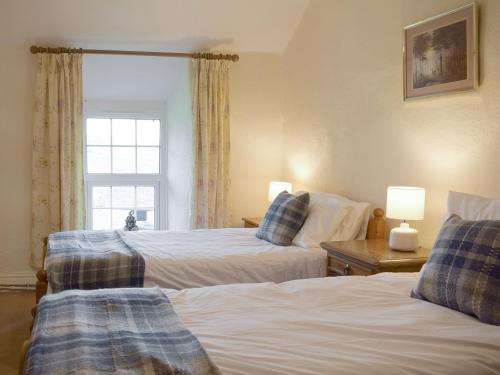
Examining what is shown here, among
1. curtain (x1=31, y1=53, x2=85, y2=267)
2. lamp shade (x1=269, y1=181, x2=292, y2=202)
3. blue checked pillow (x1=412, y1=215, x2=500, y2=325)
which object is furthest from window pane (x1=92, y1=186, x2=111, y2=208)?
blue checked pillow (x1=412, y1=215, x2=500, y2=325)

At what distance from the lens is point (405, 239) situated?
3090 millimetres

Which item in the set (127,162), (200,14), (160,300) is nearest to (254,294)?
(160,300)

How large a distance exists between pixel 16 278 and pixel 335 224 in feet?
9.66

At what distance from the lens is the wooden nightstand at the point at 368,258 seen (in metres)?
2.89

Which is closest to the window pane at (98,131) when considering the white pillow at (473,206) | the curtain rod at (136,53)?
the curtain rod at (136,53)

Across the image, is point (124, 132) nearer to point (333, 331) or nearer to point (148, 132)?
point (148, 132)

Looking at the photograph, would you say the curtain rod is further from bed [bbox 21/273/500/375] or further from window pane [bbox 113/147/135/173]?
bed [bbox 21/273/500/375]

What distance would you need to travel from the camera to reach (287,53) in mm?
5191

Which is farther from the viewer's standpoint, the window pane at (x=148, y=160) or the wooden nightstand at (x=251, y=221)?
the window pane at (x=148, y=160)

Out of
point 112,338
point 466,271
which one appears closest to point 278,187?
point 466,271

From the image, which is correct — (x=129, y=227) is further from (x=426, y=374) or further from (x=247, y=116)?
(x=426, y=374)

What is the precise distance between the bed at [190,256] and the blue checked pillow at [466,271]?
120cm

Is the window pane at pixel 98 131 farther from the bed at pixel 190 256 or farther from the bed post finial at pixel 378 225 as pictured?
the bed post finial at pixel 378 225

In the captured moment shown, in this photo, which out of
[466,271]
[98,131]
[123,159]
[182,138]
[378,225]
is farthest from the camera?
[123,159]
